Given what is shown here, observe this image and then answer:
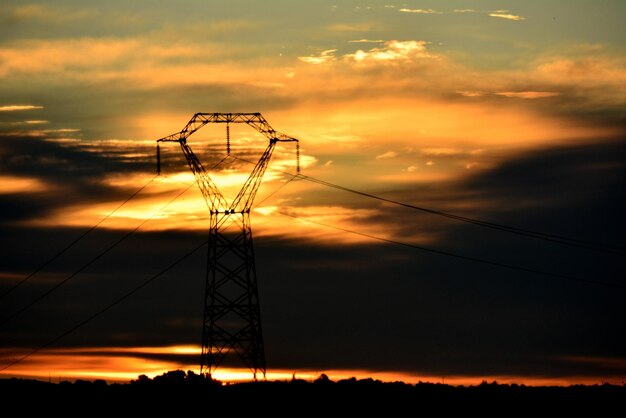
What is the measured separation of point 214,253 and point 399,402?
710 inches

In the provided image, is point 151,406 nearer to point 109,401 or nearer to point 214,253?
point 109,401

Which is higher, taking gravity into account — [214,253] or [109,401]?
[214,253]

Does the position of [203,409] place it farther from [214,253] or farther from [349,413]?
[214,253]

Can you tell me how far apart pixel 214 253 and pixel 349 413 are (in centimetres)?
1879

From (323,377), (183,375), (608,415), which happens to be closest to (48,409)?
(183,375)

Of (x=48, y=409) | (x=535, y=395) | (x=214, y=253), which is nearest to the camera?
(x=48, y=409)

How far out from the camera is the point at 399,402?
8144 centimetres

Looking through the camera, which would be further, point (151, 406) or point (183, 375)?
point (183, 375)

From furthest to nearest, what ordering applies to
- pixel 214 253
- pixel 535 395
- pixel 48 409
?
pixel 214 253
pixel 535 395
pixel 48 409

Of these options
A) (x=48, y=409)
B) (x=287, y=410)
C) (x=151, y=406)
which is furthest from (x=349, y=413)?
(x=48, y=409)

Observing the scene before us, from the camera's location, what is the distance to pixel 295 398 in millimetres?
80938

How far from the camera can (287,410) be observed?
3113 inches

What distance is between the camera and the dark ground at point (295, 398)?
3110 inches

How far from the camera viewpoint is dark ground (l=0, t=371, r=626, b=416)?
3110 inches
